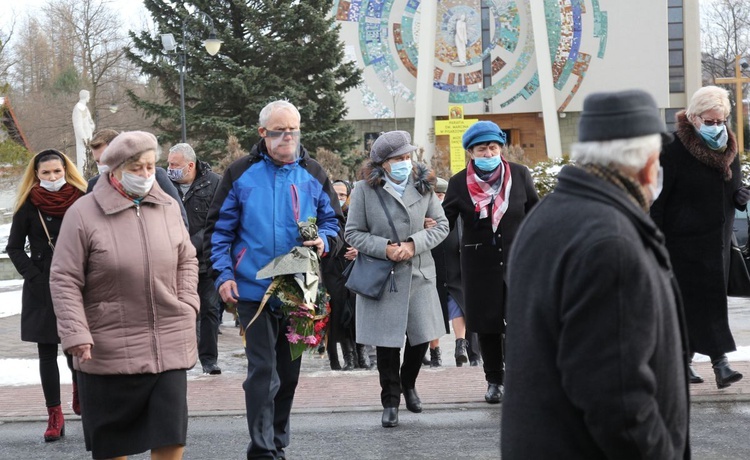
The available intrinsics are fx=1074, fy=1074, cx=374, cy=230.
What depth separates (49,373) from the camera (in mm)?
7285

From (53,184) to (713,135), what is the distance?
4.43 meters

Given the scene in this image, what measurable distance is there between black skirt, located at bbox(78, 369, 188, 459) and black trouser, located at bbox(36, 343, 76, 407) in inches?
89.2

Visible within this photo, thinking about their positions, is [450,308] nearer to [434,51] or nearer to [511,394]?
Answer: [511,394]

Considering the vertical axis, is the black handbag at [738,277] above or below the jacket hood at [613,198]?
below

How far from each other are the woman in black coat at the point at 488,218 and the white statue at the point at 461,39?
42.3 m

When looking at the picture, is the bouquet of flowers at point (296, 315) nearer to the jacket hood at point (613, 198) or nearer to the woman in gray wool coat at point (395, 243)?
the woman in gray wool coat at point (395, 243)

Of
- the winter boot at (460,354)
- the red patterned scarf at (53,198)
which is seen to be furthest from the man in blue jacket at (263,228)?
the winter boot at (460,354)

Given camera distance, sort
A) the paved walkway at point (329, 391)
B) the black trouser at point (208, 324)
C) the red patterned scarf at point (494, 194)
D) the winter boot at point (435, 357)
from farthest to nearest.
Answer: the winter boot at point (435, 357) → the black trouser at point (208, 324) → the paved walkway at point (329, 391) → the red patterned scarf at point (494, 194)

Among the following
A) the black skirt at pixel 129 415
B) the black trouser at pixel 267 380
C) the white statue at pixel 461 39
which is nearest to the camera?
the black skirt at pixel 129 415

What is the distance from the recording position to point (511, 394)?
299cm

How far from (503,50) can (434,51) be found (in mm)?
3177

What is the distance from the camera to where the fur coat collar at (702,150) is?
736 centimetres

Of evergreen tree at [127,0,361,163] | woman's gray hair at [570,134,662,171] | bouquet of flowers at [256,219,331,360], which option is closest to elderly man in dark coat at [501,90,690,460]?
woman's gray hair at [570,134,662,171]

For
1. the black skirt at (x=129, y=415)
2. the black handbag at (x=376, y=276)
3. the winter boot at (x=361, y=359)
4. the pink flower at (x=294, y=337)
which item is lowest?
the winter boot at (x=361, y=359)
